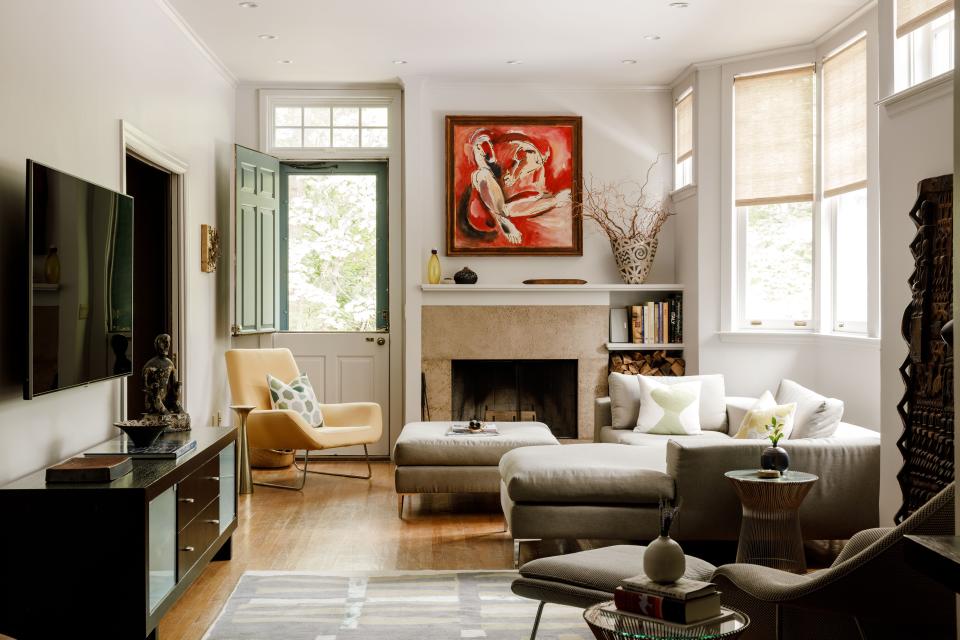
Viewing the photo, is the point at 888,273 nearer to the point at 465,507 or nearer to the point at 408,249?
the point at 465,507

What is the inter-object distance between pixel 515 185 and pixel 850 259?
2554 millimetres

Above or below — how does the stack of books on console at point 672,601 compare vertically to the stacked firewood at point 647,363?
below

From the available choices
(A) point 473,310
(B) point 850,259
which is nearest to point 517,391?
(A) point 473,310

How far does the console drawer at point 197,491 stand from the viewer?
344 centimetres

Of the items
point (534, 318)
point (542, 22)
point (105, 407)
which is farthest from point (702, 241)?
point (105, 407)

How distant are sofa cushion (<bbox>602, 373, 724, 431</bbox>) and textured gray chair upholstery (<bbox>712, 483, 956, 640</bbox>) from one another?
11.6ft

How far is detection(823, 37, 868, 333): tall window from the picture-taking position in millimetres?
5363

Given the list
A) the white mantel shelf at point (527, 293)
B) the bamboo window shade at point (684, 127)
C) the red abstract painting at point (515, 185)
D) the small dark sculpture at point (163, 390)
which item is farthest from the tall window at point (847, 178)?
the small dark sculpture at point (163, 390)

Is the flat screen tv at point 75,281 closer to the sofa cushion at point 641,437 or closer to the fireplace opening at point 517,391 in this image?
the sofa cushion at point 641,437

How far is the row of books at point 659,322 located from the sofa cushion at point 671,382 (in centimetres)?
88

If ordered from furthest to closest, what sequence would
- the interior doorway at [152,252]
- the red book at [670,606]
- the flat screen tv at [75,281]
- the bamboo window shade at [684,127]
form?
1. the bamboo window shade at [684,127]
2. the interior doorway at [152,252]
3. the flat screen tv at [75,281]
4. the red book at [670,606]

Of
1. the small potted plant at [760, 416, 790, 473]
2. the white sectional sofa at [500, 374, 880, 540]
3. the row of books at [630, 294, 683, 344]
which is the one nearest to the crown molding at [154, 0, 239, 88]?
the white sectional sofa at [500, 374, 880, 540]

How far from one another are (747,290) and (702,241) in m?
0.46

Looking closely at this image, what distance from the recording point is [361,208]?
7219mm
